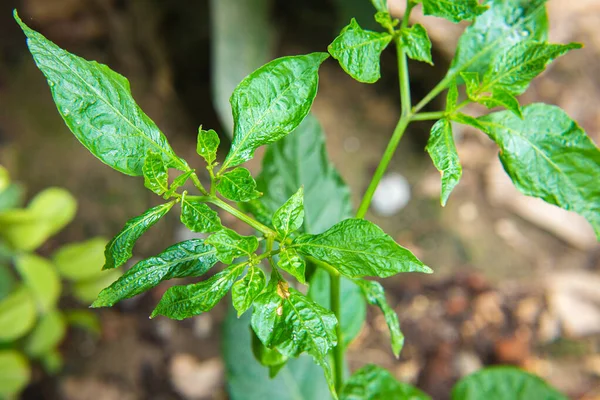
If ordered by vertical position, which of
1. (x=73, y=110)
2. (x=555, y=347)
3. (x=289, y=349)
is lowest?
(x=555, y=347)

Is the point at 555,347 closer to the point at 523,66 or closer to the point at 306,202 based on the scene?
the point at 306,202

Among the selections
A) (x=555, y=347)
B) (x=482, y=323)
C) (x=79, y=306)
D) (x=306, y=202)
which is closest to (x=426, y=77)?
(x=482, y=323)

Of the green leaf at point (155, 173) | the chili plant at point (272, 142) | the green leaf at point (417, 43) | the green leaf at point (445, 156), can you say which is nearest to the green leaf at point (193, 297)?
the chili plant at point (272, 142)

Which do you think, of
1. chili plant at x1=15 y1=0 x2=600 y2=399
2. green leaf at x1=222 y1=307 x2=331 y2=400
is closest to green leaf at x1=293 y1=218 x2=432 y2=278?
chili plant at x1=15 y1=0 x2=600 y2=399

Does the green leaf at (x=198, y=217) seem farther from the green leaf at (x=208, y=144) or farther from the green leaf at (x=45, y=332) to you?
the green leaf at (x=45, y=332)

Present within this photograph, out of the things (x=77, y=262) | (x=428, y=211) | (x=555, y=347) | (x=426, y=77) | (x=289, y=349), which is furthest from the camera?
(x=428, y=211)

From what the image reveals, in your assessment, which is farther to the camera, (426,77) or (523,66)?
(426,77)

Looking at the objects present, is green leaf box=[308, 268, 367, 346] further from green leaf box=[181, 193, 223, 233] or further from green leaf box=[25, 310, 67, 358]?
green leaf box=[25, 310, 67, 358]
